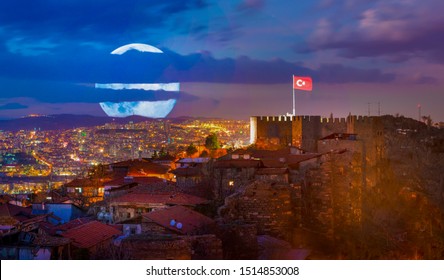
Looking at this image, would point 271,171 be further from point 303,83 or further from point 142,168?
point 142,168

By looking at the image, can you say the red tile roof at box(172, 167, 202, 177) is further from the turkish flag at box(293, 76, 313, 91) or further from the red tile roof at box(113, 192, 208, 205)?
the turkish flag at box(293, 76, 313, 91)

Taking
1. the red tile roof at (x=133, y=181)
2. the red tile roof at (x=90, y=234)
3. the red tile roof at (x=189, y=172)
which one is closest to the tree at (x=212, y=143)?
the red tile roof at (x=133, y=181)

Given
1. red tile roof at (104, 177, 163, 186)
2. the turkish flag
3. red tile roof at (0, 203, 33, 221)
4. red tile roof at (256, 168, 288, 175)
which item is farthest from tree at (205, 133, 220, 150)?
red tile roof at (0, 203, 33, 221)

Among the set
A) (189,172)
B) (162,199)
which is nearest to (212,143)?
(189,172)

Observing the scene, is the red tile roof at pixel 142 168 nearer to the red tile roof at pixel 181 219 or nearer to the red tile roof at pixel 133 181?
the red tile roof at pixel 133 181
